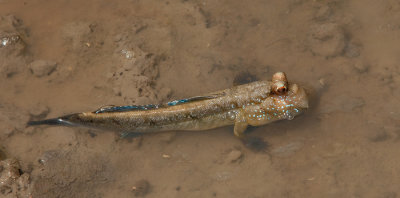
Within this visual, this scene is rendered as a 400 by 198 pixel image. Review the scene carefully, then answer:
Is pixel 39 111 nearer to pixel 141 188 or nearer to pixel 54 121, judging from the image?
pixel 54 121

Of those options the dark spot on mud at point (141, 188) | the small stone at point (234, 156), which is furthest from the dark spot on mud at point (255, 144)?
the dark spot on mud at point (141, 188)

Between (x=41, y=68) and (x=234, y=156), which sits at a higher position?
(x=41, y=68)

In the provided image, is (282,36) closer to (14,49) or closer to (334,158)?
(334,158)

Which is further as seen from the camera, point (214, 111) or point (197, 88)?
point (197, 88)

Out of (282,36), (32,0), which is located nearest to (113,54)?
(32,0)

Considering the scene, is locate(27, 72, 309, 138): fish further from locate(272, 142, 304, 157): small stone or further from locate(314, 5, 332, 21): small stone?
locate(314, 5, 332, 21): small stone

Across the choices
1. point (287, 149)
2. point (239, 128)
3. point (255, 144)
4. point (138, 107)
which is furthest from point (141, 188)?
point (287, 149)
